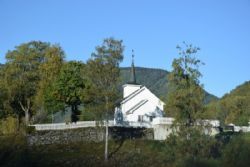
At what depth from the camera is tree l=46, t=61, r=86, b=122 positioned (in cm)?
6375

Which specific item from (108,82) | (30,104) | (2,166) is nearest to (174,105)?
(108,82)

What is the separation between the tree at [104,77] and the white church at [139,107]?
1197 centimetres

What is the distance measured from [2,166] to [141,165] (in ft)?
39.2

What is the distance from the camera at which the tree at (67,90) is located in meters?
63.8

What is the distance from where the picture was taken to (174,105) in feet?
143

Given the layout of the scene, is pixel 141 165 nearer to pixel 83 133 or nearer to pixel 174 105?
pixel 174 105

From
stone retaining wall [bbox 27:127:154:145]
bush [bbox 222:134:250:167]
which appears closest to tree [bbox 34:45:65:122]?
stone retaining wall [bbox 27:127:154:145]

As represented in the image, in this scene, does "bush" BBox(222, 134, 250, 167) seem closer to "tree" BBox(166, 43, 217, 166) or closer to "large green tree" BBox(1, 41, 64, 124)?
"tree" BBox(166, 43, 217, 166)

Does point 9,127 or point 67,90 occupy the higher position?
point 67,90

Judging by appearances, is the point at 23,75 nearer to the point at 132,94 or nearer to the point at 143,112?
the point at 132,94

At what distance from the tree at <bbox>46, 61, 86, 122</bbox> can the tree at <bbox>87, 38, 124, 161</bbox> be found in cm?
886

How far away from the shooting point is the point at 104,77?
53844 mm

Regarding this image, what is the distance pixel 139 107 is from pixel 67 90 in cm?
934

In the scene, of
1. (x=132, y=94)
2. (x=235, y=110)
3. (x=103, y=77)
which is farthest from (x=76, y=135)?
(x=235, y=110)
